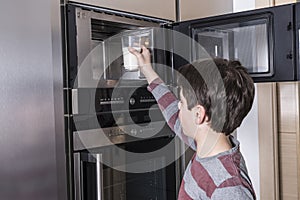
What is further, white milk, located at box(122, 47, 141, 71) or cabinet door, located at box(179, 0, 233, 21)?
cabinet door, located at box(179, 0, 233, 21)

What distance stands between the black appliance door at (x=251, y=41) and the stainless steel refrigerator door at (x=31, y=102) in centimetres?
45

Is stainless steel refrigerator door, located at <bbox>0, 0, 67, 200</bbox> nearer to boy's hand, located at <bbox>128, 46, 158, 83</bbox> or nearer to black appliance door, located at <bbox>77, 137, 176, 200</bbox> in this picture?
black appliance door, located at <bbox>77, 137, 176, 200</bbox>

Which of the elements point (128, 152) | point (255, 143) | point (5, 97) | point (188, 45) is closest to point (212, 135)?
point (128, 152)

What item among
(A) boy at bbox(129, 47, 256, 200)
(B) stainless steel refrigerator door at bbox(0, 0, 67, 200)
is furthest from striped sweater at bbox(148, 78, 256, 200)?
(B) stainless steel refrigerator door at bbox(0, 0, 67, 200)

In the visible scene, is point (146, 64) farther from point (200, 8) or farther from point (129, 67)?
point (200, 8)

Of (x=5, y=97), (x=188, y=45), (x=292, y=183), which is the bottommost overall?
(x=292, y=183)

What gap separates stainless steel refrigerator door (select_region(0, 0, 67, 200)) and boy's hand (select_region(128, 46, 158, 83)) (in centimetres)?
26

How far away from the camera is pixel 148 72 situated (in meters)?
1.21

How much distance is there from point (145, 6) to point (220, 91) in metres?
0.44

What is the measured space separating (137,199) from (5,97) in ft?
1.72

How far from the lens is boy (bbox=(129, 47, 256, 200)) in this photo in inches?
36.8

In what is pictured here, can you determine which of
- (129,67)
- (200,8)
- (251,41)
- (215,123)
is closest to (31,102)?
(129,67)

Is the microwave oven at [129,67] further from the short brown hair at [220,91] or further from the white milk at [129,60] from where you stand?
the short brown hair at [220,91]

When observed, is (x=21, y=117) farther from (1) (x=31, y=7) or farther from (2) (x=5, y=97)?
(1) (x=31, y=7)
